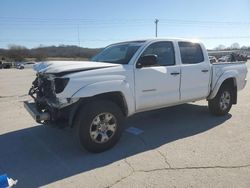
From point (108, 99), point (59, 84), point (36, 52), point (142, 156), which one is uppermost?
point (36, 52)

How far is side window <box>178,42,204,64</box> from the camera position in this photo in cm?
626

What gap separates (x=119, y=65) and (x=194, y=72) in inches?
81.2

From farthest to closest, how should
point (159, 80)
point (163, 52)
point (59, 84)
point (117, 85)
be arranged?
point (163, 52)
point (159, 80)
point (117, 85)
point (59, 84)

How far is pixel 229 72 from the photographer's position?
7.11 m

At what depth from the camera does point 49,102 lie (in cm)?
475

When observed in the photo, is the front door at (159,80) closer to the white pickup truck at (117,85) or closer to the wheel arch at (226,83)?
the white pickup truck at (117,85)

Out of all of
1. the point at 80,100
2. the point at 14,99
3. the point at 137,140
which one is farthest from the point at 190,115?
the point at 14,99

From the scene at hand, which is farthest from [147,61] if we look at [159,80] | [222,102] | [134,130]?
[222,102]

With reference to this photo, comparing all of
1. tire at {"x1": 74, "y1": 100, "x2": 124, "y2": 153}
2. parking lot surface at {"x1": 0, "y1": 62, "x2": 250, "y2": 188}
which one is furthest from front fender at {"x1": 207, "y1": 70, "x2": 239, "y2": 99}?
tire at {"x1": 74, "y1": 100, "x2": 124, "y2": 153}

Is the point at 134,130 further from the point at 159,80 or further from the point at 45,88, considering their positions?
the point at 45,88

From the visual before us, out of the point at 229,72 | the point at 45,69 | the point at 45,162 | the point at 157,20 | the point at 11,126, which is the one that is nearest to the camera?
the point at 45,162

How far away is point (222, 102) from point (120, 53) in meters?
3.08

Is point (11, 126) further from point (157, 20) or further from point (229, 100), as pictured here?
point (157, 20)

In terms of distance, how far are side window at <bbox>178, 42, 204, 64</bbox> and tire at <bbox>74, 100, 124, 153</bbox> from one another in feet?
7.19
